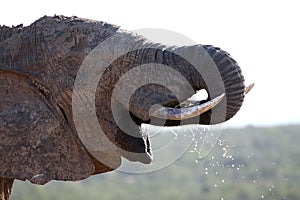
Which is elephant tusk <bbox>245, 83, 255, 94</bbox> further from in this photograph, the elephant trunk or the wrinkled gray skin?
the wrinkled gray skin

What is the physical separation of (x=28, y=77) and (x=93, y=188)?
2142 cm

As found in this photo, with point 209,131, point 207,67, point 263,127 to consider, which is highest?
point 207,67

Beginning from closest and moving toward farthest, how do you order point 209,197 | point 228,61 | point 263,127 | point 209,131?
1. point 228,61
2. point 209,131
3. point 209,197
4. point 263,127

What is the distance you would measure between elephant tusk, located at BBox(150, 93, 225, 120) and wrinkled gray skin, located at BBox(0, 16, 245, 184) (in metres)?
0.16

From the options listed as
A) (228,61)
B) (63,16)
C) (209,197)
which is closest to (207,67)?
(228,61)

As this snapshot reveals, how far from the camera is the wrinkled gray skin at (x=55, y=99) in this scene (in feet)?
13.0

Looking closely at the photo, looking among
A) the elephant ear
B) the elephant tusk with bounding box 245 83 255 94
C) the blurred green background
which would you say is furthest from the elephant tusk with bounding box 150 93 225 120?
the blurred green background

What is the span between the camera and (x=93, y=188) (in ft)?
83.4

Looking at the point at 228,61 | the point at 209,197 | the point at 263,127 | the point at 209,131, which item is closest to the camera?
the point at 228,61

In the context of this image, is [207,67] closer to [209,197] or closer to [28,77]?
[28,77]

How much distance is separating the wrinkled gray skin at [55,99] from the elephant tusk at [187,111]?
0.52 ft

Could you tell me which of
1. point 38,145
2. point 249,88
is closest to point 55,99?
point 38,145

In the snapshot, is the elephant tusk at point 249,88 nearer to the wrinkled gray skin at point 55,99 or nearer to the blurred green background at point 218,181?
the wrinkled gray skin at point 55,99

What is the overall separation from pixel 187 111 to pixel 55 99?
2.17ft
